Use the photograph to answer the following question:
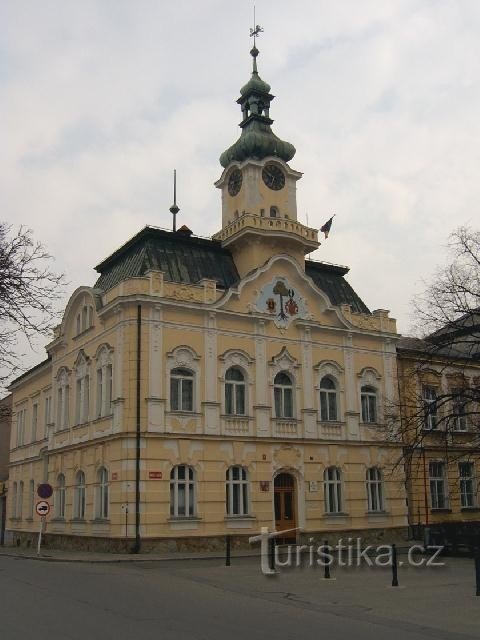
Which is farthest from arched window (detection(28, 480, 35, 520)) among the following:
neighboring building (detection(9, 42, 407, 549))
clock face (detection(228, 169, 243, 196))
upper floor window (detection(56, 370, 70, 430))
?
clock face (detection(228, 169, 243, 196))

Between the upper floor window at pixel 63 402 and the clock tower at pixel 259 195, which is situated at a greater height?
the clock tower at pixel 259 195

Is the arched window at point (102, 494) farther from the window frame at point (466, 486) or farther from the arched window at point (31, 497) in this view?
the window frame at point (466, 486)

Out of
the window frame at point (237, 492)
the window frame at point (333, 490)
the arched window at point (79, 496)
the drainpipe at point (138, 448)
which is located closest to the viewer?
the drainpipe at point (138, 448)

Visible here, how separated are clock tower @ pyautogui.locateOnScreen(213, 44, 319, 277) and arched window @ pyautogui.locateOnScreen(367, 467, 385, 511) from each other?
10.2 metres

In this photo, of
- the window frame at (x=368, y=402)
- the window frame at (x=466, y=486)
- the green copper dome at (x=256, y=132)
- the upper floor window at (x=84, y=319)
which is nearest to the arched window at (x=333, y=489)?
the window frame at (x=368, y=402)

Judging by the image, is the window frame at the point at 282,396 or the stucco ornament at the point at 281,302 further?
the stucco ornament at the point at 281,302

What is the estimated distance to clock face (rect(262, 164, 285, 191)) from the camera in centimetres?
3488

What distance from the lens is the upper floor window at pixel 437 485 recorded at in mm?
35062

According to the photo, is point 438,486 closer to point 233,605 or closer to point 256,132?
point 256,132

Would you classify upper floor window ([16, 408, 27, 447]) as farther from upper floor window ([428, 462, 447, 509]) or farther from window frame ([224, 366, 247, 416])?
upper floor window ([428, 462, 447, 509])

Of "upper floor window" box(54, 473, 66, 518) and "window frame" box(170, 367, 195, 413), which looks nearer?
"window frame" box(170, 367, 195, 413)

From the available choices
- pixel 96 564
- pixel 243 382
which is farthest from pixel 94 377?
pixel 96 564

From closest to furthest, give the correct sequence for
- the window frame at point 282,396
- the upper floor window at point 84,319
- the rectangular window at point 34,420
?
the window frame at point 282,396, the upper floor window at point 84,319, the rectangular window at point 34,420

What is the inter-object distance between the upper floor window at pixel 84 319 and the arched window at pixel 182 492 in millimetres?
7840
